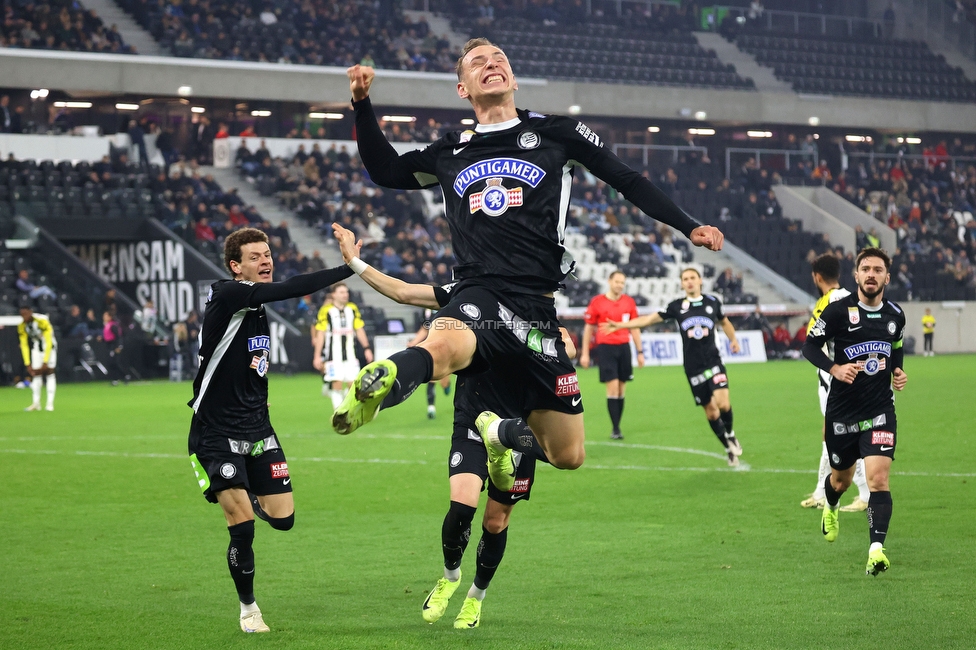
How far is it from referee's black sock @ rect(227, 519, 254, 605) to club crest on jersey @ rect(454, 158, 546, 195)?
7.84 feet

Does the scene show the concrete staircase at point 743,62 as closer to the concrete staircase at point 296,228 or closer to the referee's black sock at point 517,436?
the concrete staircase at point 296,228

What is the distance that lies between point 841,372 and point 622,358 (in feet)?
28.1

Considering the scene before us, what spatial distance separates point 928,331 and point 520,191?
122 ft

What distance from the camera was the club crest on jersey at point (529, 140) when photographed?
231 inches

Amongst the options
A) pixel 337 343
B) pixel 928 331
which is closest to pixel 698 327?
Answer: pixel 337 343

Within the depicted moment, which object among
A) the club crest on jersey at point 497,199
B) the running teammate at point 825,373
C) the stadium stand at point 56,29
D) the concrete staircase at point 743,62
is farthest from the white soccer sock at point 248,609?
the concrete staircase at point 743,62

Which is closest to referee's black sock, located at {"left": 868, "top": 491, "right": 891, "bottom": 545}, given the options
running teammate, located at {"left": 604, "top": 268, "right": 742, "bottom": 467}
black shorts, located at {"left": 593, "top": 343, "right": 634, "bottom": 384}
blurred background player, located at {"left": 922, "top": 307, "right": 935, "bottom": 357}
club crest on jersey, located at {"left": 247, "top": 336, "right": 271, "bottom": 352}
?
club crest on jersey, located at {"left": 247, "top": 336, "right": 271, "bottom": 352}

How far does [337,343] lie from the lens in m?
18.2

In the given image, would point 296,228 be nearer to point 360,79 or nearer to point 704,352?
point 704,352

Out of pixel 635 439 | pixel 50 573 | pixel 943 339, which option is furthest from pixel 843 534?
pixel 943 339

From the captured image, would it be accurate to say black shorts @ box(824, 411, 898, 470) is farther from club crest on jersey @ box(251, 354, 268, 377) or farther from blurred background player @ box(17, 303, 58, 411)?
blurred background player @ box(17, 303, 58, 411)

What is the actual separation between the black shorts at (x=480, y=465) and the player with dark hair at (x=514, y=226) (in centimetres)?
70

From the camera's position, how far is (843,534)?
9.38 m

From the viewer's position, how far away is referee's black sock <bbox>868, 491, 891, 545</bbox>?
7.82m
